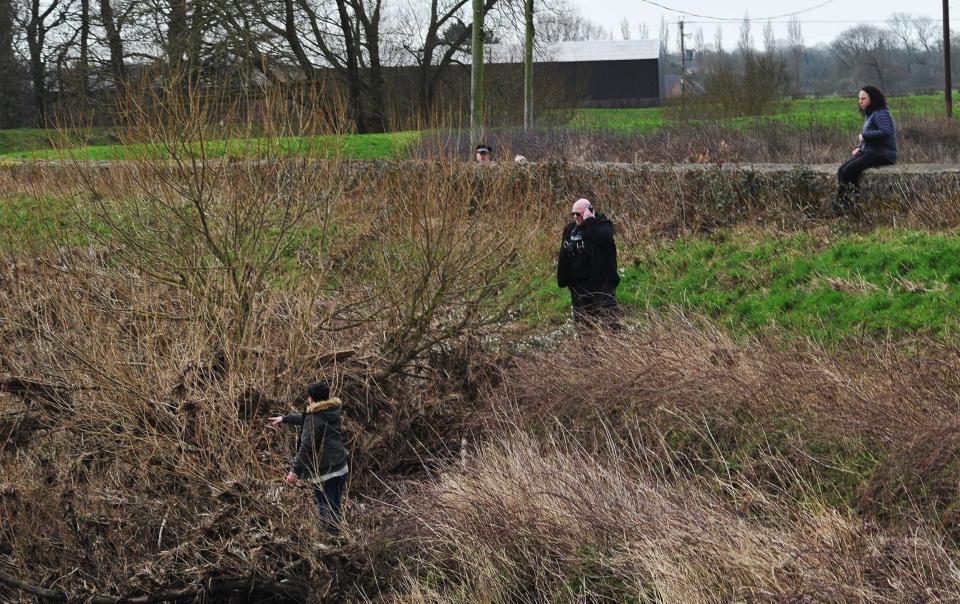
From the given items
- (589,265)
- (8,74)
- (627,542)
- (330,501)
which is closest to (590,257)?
(589,265)

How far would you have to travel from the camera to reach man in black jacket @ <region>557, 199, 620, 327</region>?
10.2 m

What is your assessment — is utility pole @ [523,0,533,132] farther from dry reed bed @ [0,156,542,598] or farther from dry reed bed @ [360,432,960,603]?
dry reed bed @ [360,432,960,603]

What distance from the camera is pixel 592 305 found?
10.4m

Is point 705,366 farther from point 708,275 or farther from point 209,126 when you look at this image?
point 209,126

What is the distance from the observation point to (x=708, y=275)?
39.0ft

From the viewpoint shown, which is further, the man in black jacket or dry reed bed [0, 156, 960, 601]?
the man in black jacket

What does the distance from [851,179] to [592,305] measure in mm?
3559

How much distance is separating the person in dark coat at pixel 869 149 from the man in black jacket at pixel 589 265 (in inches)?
125

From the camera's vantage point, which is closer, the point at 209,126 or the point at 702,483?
the point at 702,483

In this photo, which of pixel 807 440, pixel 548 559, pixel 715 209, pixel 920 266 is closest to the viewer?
pixel 548 559

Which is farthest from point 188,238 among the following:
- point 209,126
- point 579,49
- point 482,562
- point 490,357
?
point 579,49

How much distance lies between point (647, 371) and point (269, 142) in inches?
133

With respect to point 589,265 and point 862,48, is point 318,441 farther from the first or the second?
point 862,48

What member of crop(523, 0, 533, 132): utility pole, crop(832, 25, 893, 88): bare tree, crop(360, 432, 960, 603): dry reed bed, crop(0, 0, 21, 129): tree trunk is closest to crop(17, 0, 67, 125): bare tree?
crop(0, 0, 21, 129): tree trunk
